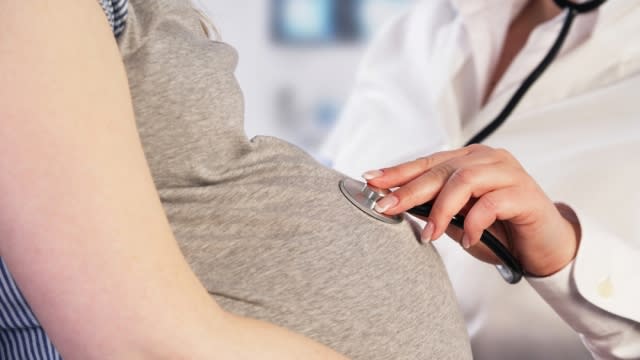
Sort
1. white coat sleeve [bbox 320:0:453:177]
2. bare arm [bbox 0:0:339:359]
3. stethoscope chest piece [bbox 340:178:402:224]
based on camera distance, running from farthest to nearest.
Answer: white coat sleeve [bbox 320:0:453:177] → stethoscope chest piece [bbox 340:178:402:224] → bare arm [bbox 0:0:339:359]

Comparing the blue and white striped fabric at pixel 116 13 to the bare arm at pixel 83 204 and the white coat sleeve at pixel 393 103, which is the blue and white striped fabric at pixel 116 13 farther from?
the white coat sleeve at pixel 393 103

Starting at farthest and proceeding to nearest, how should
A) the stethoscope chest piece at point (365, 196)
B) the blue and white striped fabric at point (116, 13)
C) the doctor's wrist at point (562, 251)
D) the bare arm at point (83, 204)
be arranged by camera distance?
1. the doctor's wrist at point (562, 251)
2. the stethoscope chest piece at point (365, 196)
3. the blue and white striped fabric at point (116, 13)
4. the bare arm at point (83, 204)

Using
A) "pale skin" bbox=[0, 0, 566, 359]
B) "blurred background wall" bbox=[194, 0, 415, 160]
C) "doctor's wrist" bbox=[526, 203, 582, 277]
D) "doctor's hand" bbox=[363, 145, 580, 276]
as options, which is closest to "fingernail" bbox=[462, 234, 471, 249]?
"doctor's hand" bbox=[363, 145, 580, 276]

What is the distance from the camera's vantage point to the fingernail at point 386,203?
703mm

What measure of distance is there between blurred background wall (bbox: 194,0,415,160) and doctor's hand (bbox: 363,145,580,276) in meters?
2.62

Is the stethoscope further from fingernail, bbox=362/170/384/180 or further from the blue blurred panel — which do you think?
the blue blurred panel

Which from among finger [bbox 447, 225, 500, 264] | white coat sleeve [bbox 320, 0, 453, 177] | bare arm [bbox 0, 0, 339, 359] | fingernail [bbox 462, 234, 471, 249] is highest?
bare arm [bbox 0, 0, 339, 359]

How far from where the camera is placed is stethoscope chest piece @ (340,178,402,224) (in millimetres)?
688

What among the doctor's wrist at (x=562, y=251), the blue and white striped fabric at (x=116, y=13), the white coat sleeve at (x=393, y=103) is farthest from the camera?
the white coat sleeve at (x=393, y=103)

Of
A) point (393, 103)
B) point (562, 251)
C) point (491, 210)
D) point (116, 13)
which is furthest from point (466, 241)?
point (393, 103)

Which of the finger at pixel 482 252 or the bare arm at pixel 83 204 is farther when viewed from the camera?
the finger at pixel 482 252

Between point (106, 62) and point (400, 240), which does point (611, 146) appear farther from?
point (106, 62)

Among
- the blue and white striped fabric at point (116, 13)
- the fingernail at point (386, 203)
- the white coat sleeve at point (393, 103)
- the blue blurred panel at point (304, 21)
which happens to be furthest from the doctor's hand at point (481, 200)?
the blue blurred panel at point (304, 21)

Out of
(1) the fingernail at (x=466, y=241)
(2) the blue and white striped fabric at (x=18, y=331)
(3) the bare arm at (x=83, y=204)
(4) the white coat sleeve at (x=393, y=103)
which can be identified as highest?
(3) the bare arm at (x=83, y=204)
